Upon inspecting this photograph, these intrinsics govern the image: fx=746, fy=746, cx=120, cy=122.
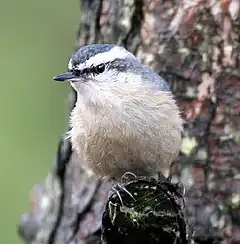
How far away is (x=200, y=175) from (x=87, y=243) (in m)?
0.77

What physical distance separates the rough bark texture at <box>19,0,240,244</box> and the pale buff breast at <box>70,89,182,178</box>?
451 mm

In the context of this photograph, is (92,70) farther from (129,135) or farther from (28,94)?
(28,94)

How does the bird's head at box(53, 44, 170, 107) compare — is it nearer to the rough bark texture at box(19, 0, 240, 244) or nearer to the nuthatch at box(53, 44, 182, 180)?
the nuthatch at box(53, 44, 182, 180)

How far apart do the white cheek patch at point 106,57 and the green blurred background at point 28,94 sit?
4.91 ft

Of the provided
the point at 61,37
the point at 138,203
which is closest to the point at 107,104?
the point at 138,203

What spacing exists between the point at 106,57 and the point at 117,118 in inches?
13.2

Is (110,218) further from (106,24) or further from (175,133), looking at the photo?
(106,24)

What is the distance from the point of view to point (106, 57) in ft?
12.0

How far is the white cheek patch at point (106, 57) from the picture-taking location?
11.7 ft

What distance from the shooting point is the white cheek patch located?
356 cm

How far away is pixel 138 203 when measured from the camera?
2.98 m

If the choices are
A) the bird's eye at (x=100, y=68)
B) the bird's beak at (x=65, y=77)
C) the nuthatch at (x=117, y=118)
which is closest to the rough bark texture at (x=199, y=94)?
the nuthatch at (x=117, y=118)

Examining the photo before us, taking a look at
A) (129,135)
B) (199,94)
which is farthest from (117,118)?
(199,94)

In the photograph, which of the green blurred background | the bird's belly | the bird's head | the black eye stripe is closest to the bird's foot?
the bird's belly
